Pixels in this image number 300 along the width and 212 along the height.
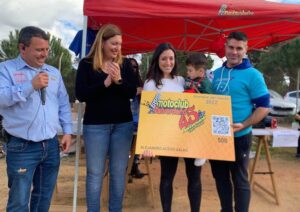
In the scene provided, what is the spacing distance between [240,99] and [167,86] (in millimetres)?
638

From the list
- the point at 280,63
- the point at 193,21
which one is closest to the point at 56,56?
the point at 280,63

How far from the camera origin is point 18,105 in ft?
7.93

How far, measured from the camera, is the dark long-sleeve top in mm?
2686

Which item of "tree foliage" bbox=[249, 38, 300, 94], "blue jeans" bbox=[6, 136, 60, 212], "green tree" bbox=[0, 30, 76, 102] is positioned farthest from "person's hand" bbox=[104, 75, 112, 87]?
"green tree" bbox=[0, 30, 76, 102]

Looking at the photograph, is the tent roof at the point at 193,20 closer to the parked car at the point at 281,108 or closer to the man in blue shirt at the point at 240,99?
the man in blue shirt at the point at 240,99

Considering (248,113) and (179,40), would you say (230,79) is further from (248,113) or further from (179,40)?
(179,40)

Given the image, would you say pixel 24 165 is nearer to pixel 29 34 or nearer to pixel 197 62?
pixel 29 34

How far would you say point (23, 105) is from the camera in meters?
2.43

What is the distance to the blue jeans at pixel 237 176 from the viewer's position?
9.70ft

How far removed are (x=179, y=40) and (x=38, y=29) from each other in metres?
3.78

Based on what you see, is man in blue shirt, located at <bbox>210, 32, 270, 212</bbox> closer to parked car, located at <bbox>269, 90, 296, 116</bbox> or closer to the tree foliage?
the tree foliage

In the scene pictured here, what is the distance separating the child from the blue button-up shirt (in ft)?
3.99

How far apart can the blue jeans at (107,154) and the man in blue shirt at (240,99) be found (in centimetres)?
89

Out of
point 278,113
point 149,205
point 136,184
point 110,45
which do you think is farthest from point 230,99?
point 278,113
